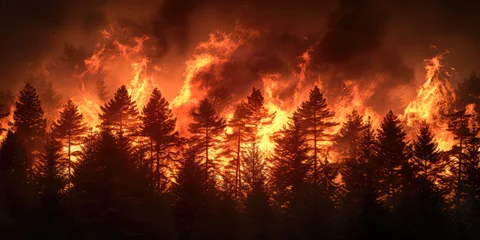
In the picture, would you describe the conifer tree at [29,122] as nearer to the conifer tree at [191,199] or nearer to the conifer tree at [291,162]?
the conifer tree at [191,199]

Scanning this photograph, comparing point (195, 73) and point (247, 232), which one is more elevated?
point (195, 73)

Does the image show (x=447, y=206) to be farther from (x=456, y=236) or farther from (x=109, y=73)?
(x=109, y=73)

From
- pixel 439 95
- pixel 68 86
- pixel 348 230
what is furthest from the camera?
pixel 68 86

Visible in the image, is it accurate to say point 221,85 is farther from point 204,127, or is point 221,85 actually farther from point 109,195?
point 109,195

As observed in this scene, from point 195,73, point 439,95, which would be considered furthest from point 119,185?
point 439,95

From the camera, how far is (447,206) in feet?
102

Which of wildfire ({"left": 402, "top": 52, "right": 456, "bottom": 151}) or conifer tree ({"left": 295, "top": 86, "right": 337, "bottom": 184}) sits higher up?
wildfire ({"left": 402, "top": 52, "right": 456, "bottom": 151})

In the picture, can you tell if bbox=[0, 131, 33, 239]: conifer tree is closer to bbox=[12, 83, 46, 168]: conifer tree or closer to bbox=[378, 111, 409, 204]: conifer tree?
bbox=[12, 83, 46, 168]: conifer tree

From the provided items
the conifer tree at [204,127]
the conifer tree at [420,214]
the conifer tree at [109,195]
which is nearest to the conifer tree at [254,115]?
the conifer tree at [204,127]

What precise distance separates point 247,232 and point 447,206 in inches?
682

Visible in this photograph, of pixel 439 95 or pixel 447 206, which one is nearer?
pixel 447 206

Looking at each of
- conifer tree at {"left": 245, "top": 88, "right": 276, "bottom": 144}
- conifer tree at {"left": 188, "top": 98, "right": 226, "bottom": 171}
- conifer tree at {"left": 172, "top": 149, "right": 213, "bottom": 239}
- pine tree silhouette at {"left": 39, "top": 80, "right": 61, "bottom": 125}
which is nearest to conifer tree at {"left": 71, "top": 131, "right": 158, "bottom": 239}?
conifer tree at {"left": 172, "top": 149, "right": 213, "bottom": 239}

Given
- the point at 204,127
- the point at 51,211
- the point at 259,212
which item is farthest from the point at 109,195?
the point at 204,127

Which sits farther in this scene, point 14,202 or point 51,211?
point 14,202
